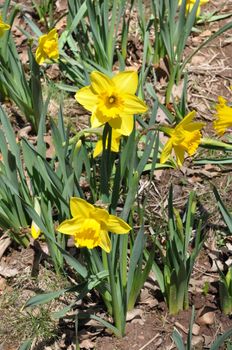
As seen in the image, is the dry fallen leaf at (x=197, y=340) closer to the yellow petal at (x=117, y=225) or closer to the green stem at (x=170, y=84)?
the yellow petal at (x=117, y=225)

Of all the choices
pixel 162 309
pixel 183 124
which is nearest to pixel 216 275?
pixel 162 309

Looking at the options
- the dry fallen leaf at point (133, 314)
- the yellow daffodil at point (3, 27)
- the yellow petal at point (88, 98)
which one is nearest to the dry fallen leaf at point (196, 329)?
the dry fallen leaf at point (133, 314)

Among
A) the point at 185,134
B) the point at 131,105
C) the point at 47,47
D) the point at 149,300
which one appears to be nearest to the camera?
the point at 131,105

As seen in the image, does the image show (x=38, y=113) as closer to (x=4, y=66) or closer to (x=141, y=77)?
(x=4, y=66)

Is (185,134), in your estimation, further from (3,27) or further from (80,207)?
(3,27)

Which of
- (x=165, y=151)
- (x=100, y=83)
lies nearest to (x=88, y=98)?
(x=100, y=83)
